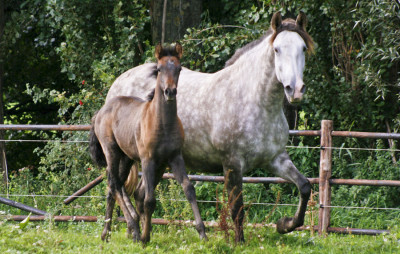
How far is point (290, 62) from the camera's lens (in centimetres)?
526

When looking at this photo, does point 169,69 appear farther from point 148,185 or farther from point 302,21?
point 302,21

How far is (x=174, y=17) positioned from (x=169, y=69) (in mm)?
3975

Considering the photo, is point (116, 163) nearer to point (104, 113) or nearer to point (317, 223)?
point (104, 113)

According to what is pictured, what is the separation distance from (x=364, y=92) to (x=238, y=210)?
3.95 m

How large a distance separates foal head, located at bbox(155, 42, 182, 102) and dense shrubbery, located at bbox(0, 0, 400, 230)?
3.05m

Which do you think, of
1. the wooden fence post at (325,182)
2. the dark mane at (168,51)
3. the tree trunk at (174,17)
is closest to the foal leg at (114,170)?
the dark mane at (168,51)

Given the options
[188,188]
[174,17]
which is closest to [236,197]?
[188,188]

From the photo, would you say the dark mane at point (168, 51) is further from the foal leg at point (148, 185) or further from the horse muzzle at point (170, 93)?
the foal leg at point (148, 185)

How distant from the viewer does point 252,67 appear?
588 cm

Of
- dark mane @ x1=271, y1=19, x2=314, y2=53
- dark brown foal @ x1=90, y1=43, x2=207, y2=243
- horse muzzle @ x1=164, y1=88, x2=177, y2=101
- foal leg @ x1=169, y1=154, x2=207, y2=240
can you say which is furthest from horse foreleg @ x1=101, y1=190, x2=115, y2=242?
dark mane @ x1=271, y1=19, x2=314, y2=53

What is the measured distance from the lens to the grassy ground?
17.4 ft

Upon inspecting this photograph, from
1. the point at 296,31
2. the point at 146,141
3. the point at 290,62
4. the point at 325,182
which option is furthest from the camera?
the point at 325,182

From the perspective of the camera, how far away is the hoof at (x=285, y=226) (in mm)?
5906

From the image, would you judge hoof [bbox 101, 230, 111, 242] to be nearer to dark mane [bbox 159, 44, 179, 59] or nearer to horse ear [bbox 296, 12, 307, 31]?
dark mane [bbox 159, 44, 179, 59]
